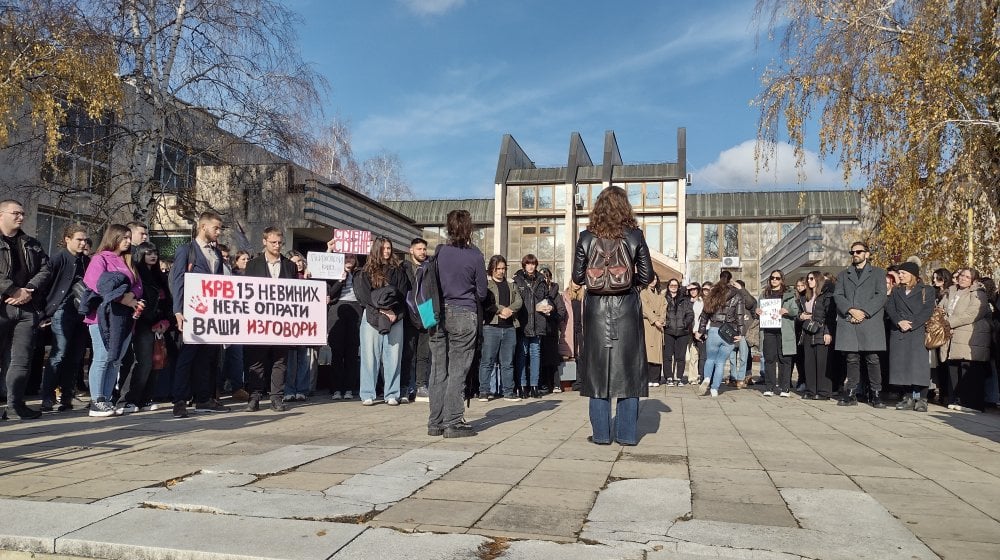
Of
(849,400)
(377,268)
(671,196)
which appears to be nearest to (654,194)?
(671,196)

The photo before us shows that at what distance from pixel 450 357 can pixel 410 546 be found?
3371 millimetres

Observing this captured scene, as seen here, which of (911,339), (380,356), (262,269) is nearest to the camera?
(262,269)

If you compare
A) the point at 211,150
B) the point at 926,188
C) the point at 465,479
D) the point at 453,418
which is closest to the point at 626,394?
the point at 453,418

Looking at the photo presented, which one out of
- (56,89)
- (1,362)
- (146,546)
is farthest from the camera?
(56,89)

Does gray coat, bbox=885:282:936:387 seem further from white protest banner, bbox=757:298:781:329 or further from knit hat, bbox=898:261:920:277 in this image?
white protest banner, bbox=757:298:781:329

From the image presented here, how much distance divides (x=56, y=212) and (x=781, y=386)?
691 inches

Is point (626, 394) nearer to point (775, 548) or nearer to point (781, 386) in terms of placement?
point (775, 548)

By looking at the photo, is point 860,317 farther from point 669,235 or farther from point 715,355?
point 669,235

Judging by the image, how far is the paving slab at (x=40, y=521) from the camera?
2.96 meters

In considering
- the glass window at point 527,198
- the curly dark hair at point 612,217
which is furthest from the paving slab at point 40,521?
the glass window at point 527,198

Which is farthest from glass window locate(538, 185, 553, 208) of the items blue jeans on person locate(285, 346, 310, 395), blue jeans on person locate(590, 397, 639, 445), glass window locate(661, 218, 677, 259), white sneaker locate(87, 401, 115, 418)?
blue jeans on person locate(590, 397, 639, 445)

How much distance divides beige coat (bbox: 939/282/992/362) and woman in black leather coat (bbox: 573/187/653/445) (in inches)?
246

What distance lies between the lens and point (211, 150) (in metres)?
18.6

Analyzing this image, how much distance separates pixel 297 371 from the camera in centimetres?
945
